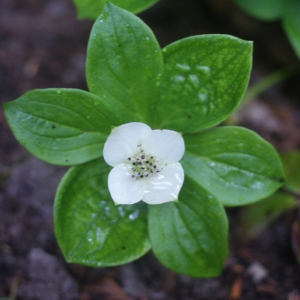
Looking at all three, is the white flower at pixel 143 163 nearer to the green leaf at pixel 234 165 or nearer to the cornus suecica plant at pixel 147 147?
the cornus suecica plant at pixel 147 147

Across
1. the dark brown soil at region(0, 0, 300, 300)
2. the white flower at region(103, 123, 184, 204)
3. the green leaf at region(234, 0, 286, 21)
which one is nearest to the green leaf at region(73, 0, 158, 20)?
the white flower at region(103, 123, 184, 204)

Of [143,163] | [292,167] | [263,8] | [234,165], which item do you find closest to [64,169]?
[143,163]

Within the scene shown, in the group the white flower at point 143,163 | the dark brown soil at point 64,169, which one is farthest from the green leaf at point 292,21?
the white flower at point 143,163

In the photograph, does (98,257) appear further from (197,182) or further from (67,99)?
(67,99)

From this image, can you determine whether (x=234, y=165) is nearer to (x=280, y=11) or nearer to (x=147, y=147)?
(x=147, y=147)

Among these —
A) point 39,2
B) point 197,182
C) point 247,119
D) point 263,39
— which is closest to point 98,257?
point 197,182

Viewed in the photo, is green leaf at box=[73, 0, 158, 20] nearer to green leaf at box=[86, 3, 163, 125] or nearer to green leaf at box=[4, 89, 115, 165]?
green leaf at box=[86, 3, 163, 125]
